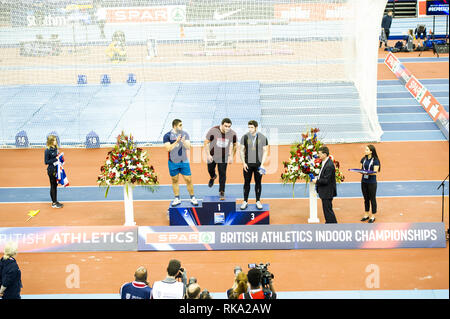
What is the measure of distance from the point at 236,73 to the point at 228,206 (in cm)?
921

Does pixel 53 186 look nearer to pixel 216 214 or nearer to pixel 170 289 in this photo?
pixel 216 214

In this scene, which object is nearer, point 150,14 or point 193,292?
point 193,292

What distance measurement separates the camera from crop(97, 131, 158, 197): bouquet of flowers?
40.5 feet

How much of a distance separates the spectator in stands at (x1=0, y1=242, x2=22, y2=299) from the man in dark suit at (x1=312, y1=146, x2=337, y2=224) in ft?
17.5

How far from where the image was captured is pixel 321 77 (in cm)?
2005

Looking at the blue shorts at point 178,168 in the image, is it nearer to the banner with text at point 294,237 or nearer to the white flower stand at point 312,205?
the banner with text at point 294,237

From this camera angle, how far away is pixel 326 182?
11.7m

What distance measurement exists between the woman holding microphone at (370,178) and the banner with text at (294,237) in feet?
3.68

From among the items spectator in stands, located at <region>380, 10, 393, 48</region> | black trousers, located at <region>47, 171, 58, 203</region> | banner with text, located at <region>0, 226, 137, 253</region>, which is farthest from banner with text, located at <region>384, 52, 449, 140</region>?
black trousers, located at <region>47, 171, 58, 203</region>

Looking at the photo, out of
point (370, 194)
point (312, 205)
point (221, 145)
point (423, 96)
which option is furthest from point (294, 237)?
point (423, 96)

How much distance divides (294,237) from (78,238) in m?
3.65

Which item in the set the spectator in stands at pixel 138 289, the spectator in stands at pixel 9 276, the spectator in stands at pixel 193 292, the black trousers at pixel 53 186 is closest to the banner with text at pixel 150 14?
the black trousers at pixel 53 186

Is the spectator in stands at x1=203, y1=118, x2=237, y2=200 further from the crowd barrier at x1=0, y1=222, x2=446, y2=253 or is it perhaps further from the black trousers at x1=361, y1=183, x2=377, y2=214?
the black trousers at x1=361, y1=183, x2=377, y2=214

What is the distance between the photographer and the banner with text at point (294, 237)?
36.9 feet
